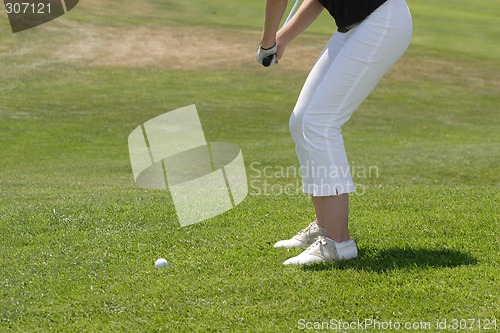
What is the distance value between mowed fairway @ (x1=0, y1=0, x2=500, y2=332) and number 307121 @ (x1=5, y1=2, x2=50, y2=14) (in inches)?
36.6

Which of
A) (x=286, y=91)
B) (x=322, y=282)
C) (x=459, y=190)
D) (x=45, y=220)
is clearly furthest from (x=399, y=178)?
(x=286, y=91)

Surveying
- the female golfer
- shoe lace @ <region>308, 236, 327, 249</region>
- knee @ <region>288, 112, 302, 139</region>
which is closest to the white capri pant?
the female golfer

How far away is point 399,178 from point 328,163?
8218 mm

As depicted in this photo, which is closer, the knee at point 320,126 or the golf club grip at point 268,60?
the knee at point 320,126

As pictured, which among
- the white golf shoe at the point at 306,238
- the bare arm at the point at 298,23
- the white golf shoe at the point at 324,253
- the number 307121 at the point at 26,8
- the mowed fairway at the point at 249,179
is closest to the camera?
the mowed fairway at the point at 249,179

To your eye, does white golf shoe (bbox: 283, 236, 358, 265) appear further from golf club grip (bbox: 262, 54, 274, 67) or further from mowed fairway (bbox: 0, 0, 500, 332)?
golf club grip (bbox: 262, 54, 274, 67)

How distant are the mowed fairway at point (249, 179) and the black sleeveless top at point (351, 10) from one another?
58.5 inches

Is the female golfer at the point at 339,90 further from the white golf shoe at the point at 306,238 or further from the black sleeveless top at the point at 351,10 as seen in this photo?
the white golf shoe at the point at 306,238

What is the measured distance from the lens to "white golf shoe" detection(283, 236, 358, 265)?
4.86 m

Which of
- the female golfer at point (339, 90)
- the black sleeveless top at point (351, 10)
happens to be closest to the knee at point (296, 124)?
the female golfer at point (339, 90)

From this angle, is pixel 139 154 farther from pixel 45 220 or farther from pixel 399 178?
pixel 45 220

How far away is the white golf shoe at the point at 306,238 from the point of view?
5.38 metres

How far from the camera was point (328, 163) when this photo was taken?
188 inches

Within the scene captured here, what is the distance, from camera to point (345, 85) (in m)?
4.73
